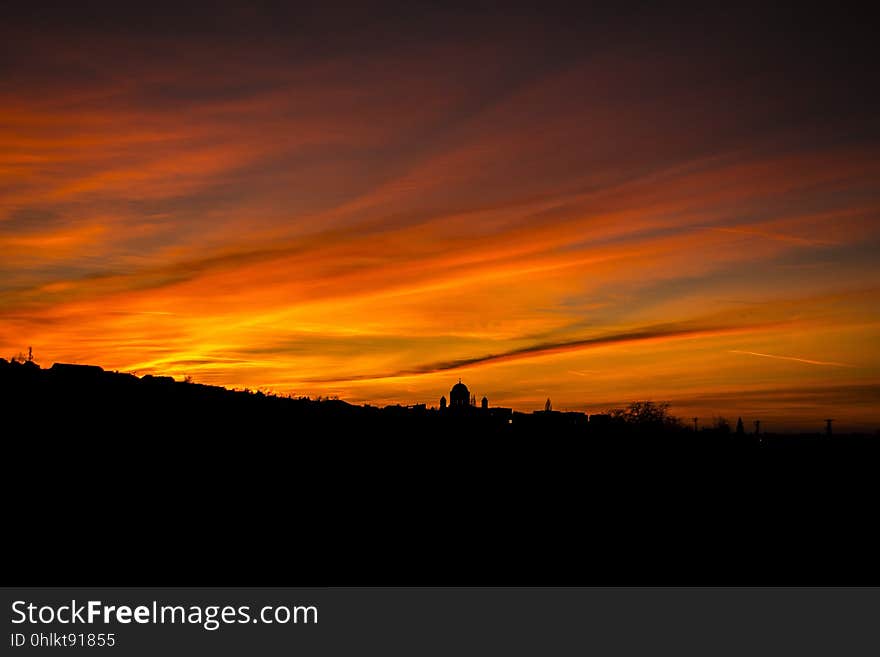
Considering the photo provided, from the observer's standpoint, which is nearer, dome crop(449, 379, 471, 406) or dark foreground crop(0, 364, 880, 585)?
dark foreground crop(0, 364, 880, 585)

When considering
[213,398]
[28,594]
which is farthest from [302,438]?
[28,594]

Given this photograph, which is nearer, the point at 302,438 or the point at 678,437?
the point at 302,438

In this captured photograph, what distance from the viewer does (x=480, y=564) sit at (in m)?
18.1

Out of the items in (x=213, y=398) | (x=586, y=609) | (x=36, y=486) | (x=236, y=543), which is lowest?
(x=586, y=609)

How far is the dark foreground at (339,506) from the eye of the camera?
16.5 metres

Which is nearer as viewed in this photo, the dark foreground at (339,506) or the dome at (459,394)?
the dark foreground at (339,506)

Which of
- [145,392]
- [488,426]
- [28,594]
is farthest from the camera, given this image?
[488,426]

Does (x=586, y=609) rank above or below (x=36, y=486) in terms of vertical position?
below

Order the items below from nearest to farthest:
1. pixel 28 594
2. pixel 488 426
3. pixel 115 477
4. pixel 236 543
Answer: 1. pixel 28 594
2. pixel 236 543
3. pixel 115 477
4. pixel 488 426

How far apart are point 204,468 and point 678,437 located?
3022cm

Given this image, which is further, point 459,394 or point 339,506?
point 459,394

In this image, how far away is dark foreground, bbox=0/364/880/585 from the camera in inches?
651

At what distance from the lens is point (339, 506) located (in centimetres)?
2000

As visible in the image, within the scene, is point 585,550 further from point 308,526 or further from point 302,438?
point 302,438
